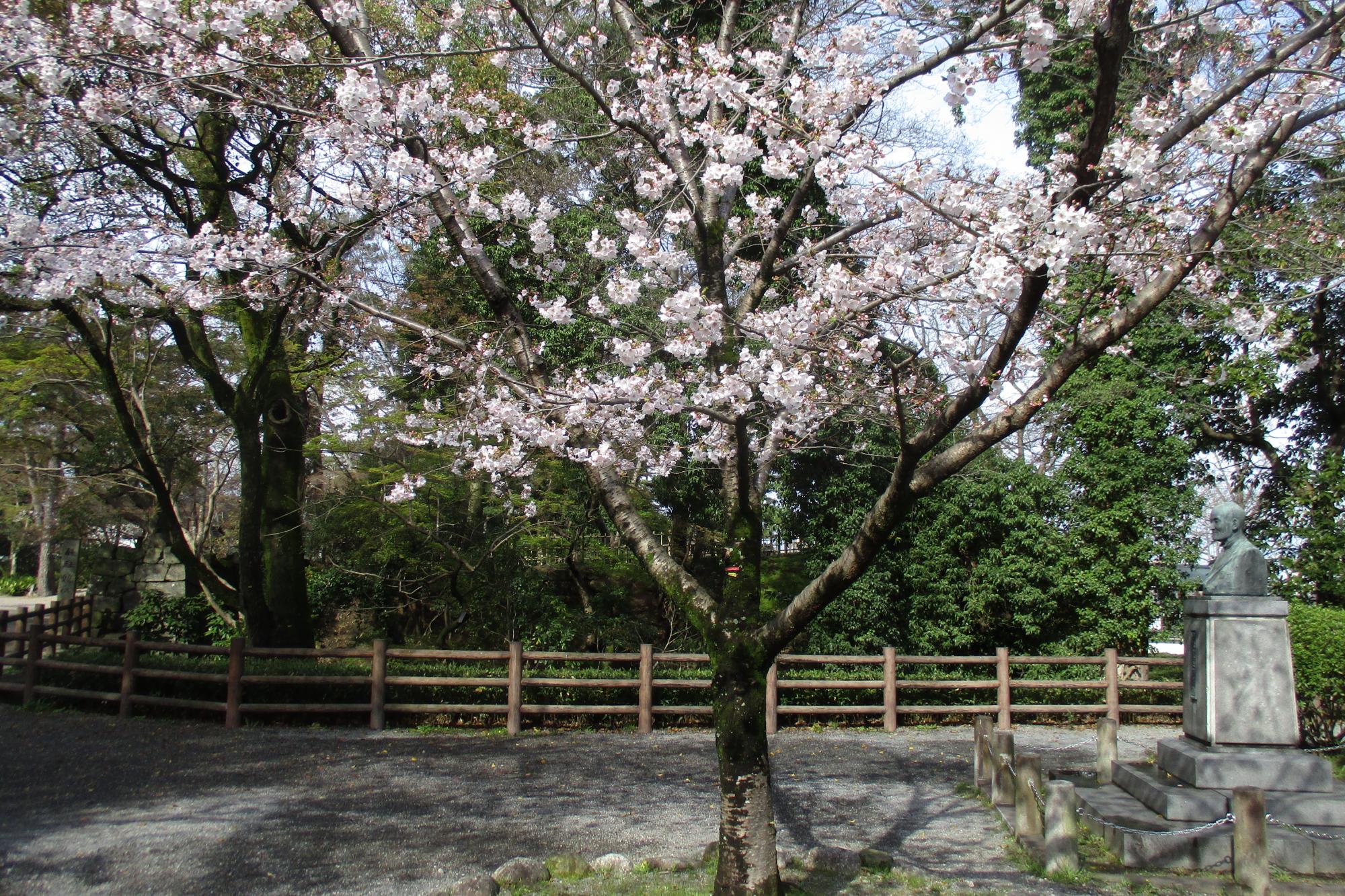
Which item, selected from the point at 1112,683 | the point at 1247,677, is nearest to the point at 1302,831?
the point at 1247,677

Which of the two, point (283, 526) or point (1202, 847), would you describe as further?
point (283, 526)

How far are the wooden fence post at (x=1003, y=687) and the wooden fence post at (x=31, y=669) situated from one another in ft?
36.8

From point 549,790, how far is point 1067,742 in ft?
19.9

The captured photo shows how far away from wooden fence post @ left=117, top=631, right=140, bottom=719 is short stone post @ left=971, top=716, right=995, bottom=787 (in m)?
8.60

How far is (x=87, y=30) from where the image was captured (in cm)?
580

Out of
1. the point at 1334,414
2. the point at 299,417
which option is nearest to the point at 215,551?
the point at 299,417

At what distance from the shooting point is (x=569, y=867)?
507 cm

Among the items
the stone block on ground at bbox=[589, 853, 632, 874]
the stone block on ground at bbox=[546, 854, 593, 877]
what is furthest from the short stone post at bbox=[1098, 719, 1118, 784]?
the stone block on ground at bbox=[546, 854, 593, 877]

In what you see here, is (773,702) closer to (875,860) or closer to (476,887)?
(875,860)

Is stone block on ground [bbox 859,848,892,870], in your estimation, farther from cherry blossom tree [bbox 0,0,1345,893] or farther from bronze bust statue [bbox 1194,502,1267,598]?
bronze bust statue [bbox 1194,502,1267,598]

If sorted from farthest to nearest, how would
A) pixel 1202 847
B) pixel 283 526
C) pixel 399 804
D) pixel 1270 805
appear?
pixel 283 526 → pixel 399 804 → pixel 1270 805 → pixel 1202 847

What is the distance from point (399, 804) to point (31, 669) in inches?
259

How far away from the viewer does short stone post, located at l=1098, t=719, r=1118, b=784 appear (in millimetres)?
7125

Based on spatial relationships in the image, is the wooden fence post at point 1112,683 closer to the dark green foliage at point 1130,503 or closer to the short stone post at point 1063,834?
the dark green foliage at point 1130,503
